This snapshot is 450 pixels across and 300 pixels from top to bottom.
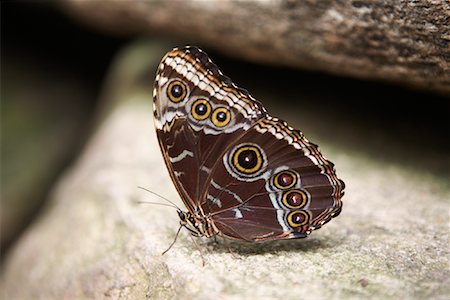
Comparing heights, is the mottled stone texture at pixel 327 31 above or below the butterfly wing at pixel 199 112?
above

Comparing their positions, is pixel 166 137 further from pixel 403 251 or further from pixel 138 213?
pixel 403 251

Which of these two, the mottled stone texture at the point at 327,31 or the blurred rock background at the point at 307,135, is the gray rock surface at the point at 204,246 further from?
the mottled stone texture at the point at 327,31

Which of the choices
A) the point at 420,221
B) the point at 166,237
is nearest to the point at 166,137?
the point at 166,237

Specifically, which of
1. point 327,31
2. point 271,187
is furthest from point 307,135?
point 271,187

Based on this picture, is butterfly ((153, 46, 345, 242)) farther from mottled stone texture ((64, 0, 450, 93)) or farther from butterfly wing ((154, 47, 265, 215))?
mottled stone texture ((64, 0, 450, 93))

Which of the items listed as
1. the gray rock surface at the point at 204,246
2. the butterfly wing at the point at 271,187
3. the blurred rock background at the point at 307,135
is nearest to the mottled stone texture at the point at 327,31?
the blurred rock background at the point at 307,135

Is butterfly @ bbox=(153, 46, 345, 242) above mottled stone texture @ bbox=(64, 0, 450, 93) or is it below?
below

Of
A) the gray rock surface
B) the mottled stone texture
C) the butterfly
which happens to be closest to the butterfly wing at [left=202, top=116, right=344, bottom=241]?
the butterfly
